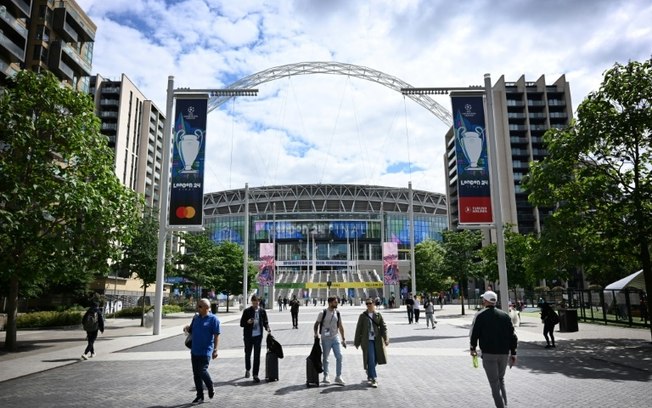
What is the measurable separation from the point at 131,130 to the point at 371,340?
9791cm

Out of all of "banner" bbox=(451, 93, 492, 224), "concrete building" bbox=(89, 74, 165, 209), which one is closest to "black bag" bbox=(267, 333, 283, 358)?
"banner" bbox=(451, 93, 492, 224)

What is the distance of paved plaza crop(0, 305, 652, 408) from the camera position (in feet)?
28.2

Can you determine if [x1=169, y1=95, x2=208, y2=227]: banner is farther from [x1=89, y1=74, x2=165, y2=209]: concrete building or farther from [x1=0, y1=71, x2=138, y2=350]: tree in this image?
[x1=89, y1=74, x2=165, y2=209]: concrete building

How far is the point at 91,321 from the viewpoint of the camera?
14.2 meters

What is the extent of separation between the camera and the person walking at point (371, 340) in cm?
991

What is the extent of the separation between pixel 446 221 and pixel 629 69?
112712 millimetres

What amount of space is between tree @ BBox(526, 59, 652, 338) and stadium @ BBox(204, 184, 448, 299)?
3484 inches

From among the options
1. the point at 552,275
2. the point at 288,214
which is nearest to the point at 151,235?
the point at 552,275

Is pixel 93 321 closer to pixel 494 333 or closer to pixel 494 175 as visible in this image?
pixel 494 333

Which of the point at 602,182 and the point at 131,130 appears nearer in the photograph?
the point at 602,182

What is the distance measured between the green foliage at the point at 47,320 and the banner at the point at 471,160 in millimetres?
23689

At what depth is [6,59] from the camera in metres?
48.6

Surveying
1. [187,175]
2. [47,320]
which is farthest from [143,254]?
[187,175]

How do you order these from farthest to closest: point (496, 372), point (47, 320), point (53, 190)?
point (47, 320)
point (53, 190)
point (496, 372)
